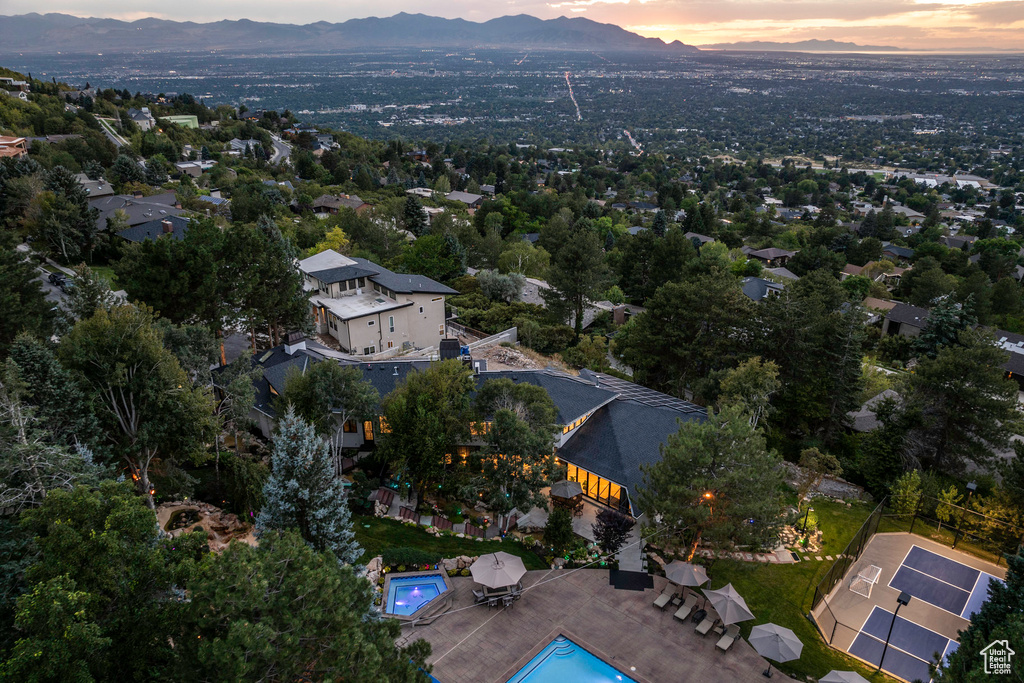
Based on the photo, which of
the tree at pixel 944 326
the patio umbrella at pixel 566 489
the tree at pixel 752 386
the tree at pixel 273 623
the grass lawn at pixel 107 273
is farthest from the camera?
the tree at pixel 944 326

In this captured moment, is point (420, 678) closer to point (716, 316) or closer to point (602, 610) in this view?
point (602, 610)

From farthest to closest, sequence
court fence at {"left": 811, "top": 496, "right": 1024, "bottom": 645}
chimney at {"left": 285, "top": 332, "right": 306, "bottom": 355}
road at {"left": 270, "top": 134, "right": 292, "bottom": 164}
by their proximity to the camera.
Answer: road at {"left": 270, "top": 134, "right": 292, "bottom": 164} < chimney at {"left": 285, "top": 332, "right": 306, "bottom": 355} < court fence at {"left": 811, "top": 496, "right": 1024, "bottom": 645}

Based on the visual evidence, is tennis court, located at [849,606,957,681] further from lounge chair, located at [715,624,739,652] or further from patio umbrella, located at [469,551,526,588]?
patio umbrella, located at [469,551,526,588]

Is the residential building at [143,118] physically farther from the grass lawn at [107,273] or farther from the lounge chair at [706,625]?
the lounge chair at [706,625]

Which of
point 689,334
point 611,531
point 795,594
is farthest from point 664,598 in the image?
point 689,334

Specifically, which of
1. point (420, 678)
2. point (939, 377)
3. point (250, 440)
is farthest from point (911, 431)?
point (250, 440)

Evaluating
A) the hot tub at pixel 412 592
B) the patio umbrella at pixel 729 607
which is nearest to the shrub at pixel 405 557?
the hot tub at pixel 412 592

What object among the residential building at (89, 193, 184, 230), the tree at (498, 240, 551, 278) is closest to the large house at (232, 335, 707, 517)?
the residential building at (89, 193, 184, 230)
